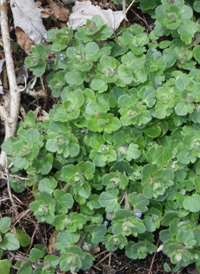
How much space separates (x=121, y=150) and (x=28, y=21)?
1.87 metres

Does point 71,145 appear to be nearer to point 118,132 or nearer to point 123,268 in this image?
point 118,132

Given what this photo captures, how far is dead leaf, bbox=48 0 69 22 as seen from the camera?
431cm

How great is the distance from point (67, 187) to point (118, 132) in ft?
2.23

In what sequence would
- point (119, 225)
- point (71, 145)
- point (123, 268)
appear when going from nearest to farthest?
point (119, 225) → point (71, 145) → point (123, 268)

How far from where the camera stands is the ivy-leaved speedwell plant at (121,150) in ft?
10.8

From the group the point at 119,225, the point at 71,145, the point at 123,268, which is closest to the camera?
the point at 119,225

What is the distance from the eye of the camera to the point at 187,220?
11.2ft

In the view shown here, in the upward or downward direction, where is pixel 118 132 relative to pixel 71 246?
upward

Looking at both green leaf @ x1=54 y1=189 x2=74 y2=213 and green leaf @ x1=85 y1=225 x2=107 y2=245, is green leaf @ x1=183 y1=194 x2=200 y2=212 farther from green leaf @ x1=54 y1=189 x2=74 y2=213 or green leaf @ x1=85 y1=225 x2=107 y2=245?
green leaf @ x1=54 y1=189 x2=74 y2=213

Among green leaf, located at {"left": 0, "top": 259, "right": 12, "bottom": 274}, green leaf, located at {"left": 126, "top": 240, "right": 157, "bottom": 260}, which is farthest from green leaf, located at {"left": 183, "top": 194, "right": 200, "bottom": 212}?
green leaf, located at {"left": 0, "top": 259, "right": 12, "bottom": 274}

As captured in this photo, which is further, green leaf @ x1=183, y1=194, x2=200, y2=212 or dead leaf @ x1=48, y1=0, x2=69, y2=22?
dead leaf @ x1=48, y1=0, x2=69, y2=22

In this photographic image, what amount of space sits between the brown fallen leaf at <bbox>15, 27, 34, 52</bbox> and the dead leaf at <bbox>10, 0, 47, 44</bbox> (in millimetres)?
43

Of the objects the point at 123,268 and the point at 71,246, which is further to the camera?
the point at 123,268

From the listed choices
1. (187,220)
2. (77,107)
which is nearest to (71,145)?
(77,107)
